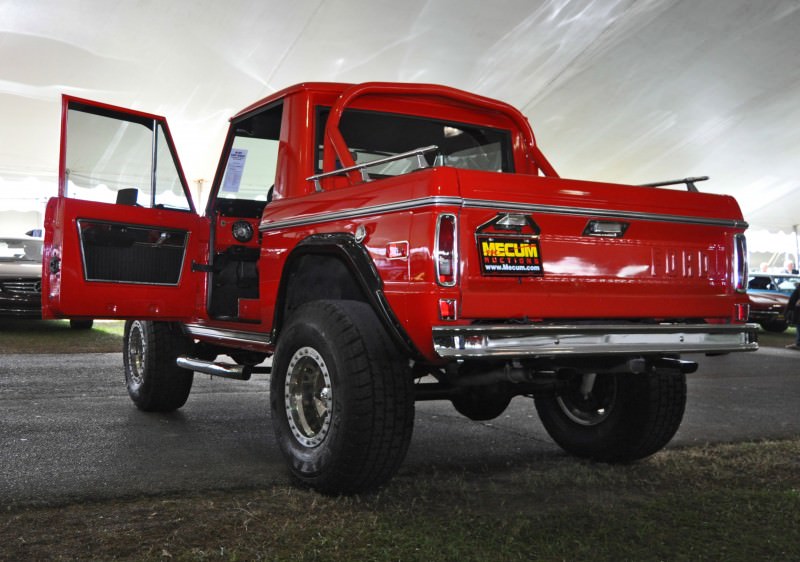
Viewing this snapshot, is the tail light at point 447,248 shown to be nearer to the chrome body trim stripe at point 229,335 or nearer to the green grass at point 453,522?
the green grass at point 453,522

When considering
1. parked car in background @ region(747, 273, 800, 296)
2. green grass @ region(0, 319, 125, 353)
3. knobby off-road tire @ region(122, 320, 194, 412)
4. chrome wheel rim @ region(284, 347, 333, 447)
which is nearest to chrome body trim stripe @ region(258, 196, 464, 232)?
chrome wheel rim @ region(284, 347, 333, 447)

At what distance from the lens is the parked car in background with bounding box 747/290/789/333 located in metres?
19.9

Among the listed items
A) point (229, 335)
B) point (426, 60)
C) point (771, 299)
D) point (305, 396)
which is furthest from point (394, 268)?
point (771, 299)

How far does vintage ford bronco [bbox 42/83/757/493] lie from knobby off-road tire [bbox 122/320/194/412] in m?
0.27

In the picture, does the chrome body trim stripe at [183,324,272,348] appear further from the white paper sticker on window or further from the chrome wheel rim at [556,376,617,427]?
the chrome wheel rim at [556,376,617,427]

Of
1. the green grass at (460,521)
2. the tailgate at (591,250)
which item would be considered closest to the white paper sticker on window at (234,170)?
the green grass at (460,521)

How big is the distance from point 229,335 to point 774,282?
18.8 metres

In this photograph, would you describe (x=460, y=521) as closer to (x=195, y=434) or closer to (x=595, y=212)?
(x=595, y=212)

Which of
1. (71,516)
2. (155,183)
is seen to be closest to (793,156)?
(155,183)

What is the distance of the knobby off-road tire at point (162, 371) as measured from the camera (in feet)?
21.1

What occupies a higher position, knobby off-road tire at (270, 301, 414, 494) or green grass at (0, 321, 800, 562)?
knobby off-road tire at (270, 301, 414, 494)

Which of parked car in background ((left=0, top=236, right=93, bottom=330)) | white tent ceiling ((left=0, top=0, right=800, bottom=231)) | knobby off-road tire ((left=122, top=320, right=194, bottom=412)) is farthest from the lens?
parked car in background ((left=0, top=236, right=93, bottom=330))

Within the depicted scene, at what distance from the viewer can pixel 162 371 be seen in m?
6.42

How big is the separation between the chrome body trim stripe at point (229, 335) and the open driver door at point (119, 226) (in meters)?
0.14
